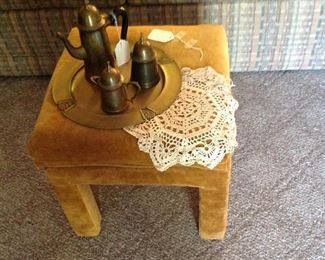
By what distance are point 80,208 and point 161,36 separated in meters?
0.52

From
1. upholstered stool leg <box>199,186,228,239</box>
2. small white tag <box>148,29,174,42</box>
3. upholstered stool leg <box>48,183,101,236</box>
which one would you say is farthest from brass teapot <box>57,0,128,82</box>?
upholstered stool leg <box>199,186,228,239</box>

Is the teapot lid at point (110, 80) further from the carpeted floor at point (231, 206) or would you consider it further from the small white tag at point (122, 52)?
the carpeted floor at point (231, 206)

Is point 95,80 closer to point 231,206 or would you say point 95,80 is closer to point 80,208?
point 80,208

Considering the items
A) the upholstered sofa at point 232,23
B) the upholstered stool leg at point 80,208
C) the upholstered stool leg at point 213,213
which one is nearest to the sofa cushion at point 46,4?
the upholstered sofa at point 232,23

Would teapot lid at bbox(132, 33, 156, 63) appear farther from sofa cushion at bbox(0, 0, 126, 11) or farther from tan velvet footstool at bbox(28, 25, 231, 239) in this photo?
sofa cushion at bbox(0, 0, 126, 11)

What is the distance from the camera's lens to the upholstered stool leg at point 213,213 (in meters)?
0.99

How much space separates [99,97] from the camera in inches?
38.2

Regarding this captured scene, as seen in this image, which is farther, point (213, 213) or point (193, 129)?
point (213, 213)

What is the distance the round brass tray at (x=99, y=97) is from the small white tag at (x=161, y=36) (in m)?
0.06

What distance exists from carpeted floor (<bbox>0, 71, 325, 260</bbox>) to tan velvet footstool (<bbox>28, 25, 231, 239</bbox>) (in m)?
0.13

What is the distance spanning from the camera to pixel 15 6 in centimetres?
147

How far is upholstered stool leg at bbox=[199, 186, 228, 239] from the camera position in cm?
99

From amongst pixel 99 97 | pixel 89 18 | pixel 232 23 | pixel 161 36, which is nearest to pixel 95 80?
pixel 99 97

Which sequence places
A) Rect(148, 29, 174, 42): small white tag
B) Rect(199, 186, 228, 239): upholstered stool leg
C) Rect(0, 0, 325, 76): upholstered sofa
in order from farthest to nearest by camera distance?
1. Rect(0, 0, 325, 76): upholstered sofa
2. Rect(148, 29, 174, 42): small white tag
3. Rect(199, 186, 228, 239): upholstered stool leg
